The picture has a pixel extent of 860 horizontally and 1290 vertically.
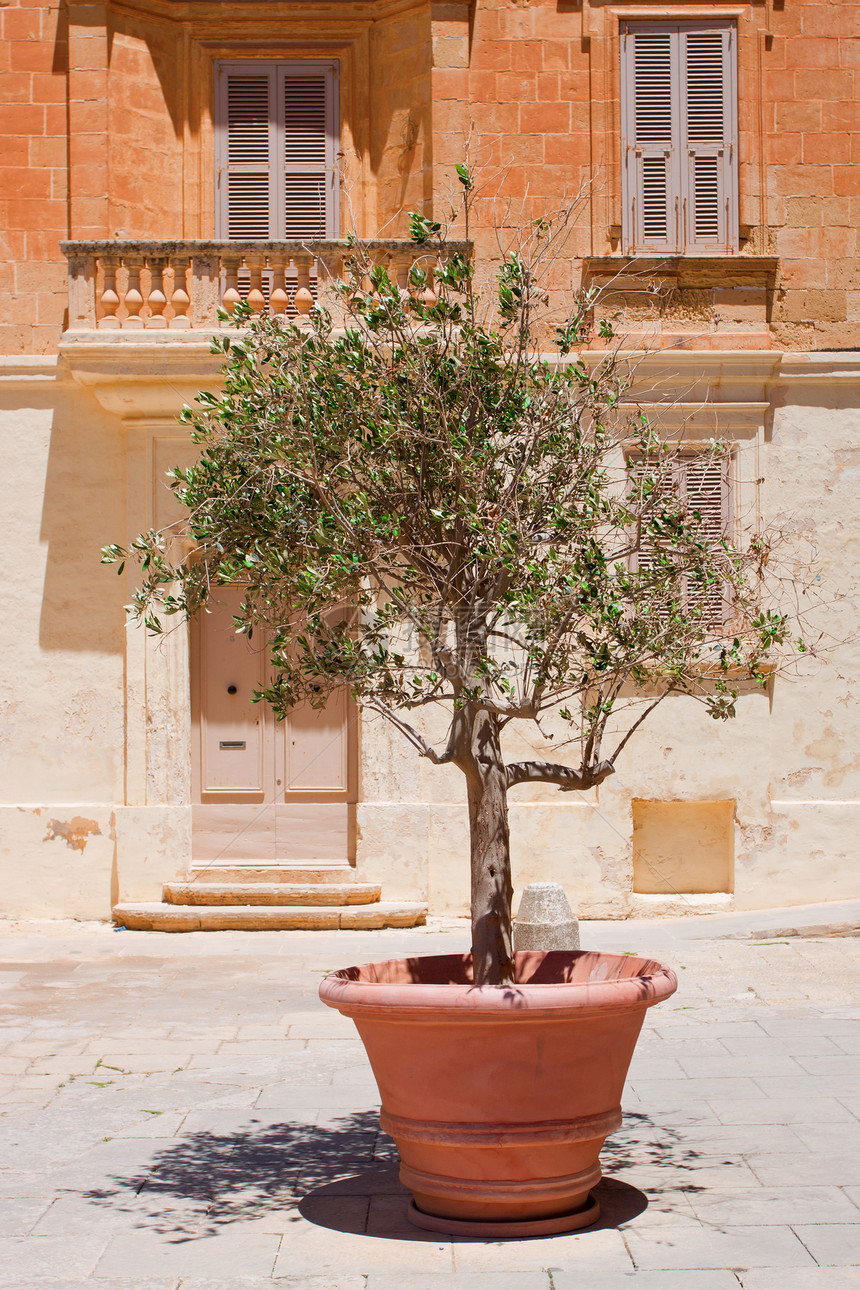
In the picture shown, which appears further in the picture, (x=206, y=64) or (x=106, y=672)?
(x=206, y=64)

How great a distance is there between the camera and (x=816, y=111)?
11.8 m

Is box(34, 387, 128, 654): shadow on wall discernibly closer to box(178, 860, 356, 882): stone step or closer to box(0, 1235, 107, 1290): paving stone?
box(178, 860, 356, 882): stone step

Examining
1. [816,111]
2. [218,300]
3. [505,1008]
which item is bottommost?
[505,1008]

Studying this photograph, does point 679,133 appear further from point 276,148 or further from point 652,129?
point 276,148

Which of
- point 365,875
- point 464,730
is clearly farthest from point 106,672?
point 464,730

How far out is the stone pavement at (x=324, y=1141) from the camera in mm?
4336

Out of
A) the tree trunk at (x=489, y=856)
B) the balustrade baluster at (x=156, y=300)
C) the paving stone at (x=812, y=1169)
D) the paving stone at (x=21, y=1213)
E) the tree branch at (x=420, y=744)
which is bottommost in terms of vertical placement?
the paving stone at (x=21, y=1213)

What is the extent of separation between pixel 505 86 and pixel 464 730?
27.3ft

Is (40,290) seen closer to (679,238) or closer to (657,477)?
(679,238)

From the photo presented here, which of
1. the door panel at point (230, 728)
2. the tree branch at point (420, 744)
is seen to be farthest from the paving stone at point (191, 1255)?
the door panel at point (230, 728)

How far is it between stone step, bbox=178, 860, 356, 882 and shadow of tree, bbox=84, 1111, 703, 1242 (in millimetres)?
5296

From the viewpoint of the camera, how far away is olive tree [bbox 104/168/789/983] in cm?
479

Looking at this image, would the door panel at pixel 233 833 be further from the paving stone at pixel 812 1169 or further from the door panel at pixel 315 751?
the paving stone at pixel 812 1169

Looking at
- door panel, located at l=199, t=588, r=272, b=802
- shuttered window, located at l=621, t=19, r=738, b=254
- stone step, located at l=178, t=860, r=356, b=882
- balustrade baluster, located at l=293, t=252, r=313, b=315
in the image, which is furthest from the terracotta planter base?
shuttered window, located at l=621, t=19, r=738, b=254
